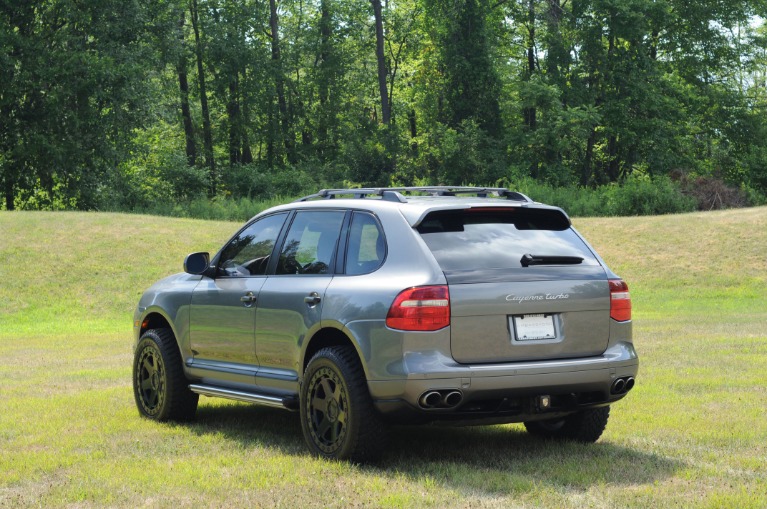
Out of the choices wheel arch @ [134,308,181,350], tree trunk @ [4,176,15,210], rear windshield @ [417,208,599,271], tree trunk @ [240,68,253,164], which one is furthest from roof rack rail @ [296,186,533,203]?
tree trunk @ [240,68,253,164]

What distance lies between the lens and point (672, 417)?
8641 millimetres

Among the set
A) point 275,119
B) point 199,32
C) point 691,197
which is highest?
point 199,32

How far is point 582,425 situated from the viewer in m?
7.73

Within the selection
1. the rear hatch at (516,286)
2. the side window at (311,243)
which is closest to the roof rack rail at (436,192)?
the side window at (311,243)

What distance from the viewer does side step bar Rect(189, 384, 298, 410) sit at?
24.6ft

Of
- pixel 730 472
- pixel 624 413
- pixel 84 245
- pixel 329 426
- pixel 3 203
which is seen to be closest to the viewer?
pixel 730 472

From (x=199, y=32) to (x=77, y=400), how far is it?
173ft

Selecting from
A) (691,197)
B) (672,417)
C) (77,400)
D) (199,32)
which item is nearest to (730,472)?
(672,417)

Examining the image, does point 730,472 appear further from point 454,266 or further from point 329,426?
point 329,426

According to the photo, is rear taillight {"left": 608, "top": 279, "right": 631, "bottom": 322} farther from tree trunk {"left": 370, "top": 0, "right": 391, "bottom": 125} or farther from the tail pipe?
tree trunk {"left": 370, "top": 0, "right": 391, "bottom": 125}

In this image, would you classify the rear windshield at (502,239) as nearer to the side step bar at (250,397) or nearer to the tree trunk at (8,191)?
the side step bar at (250,397)

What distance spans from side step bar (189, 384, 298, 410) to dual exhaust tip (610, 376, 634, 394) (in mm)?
2195

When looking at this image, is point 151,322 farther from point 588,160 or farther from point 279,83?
point 279,83

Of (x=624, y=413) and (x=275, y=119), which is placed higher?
(x=275, y=119)
